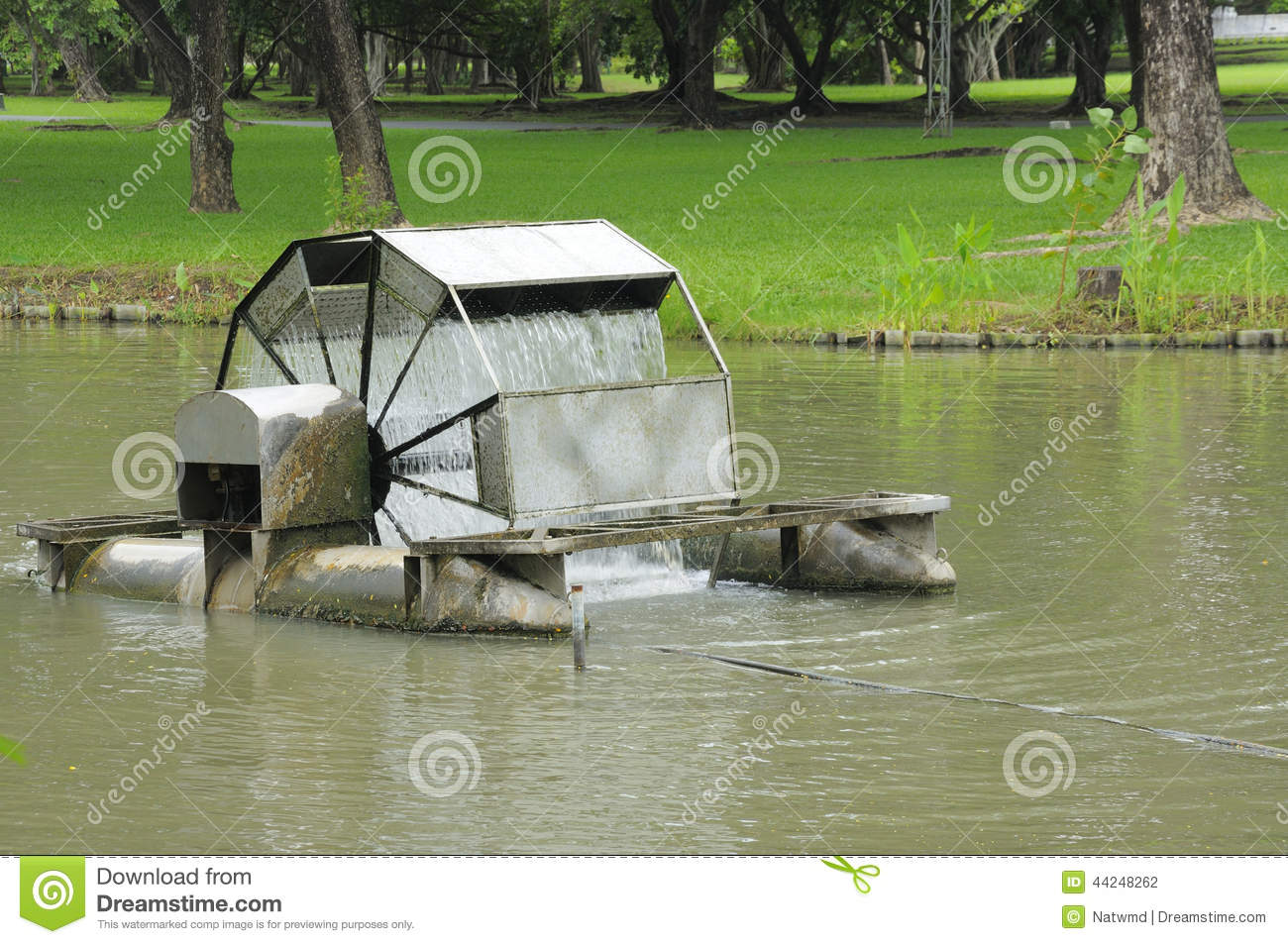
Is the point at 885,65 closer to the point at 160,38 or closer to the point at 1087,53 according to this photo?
the point at 1087,53

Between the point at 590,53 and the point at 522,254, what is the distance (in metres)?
70.6

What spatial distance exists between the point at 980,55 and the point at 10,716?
77.0 metres

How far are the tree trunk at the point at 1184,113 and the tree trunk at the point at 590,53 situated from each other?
145 ft

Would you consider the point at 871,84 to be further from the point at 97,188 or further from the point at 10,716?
the point at 10,716

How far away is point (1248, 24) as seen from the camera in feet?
341

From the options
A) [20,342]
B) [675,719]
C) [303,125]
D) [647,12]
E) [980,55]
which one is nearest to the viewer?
[675,719]

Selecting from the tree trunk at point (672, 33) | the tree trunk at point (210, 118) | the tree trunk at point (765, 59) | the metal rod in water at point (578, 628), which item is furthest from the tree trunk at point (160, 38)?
the tree trunk at point (765, 59)

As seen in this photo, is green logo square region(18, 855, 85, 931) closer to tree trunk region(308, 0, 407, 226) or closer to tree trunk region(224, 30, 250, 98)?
tree trunk region(308, 0, 407, 226)

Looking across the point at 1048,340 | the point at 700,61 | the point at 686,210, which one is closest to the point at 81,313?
the point at 686,210

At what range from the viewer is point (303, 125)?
54469 millimetres

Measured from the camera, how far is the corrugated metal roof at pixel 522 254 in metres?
10.8

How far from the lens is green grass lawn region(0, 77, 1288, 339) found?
906 inches

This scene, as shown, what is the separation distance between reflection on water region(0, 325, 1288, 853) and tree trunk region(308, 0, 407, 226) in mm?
14479

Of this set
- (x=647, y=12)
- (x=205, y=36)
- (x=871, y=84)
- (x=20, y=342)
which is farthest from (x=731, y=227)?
(x=871, y=84)
